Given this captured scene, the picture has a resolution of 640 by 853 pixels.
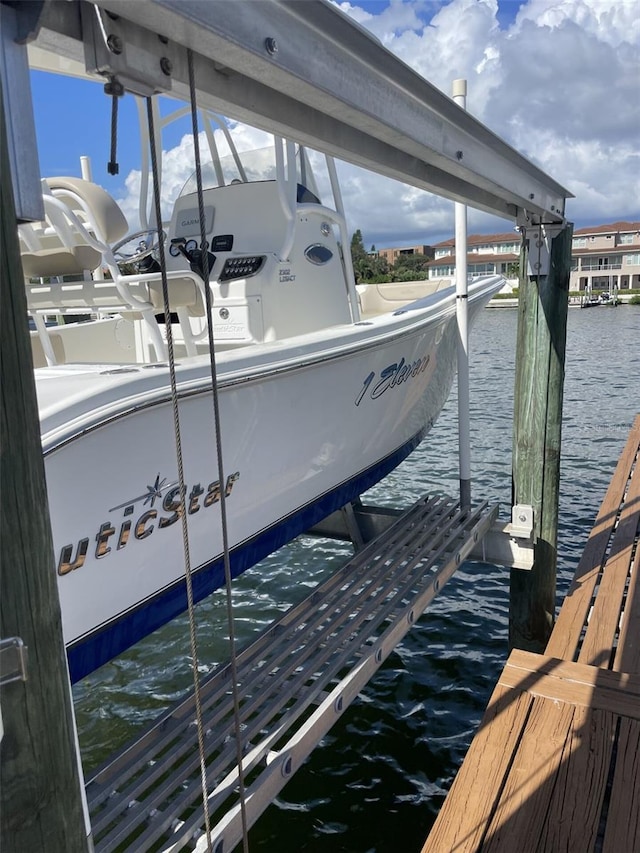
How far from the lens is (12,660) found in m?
1.01

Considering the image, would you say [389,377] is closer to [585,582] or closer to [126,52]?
[585,582]

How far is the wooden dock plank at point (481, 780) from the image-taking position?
2.42 metres

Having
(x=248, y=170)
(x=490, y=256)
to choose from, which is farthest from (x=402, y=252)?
(x=248, y=170)

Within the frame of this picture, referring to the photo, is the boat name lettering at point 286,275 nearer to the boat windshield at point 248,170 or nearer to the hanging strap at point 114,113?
the boat windshield at point 248,170

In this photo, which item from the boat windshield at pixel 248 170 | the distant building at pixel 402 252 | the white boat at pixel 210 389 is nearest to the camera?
the white boat at pixel 210 389

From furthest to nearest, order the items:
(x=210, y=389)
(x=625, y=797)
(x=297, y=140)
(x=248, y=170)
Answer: (x=248, y=170)
(x=210, y=389)
(x=625, y=797)
(x=297, y=140)

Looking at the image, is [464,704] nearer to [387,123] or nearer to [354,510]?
[354,510]

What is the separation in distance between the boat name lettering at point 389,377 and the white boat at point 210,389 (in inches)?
0.6

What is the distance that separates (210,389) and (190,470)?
1.11 ft

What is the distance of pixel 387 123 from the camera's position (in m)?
1.81

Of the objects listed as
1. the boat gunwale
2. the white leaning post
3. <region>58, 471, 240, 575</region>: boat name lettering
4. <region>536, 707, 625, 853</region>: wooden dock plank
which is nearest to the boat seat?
the boat gunwale

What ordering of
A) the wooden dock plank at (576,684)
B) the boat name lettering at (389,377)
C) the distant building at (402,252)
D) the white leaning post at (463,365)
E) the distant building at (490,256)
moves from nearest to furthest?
the wooden dock plank at (576,684)
the boat name lettering at (389,377)
the white leaning post at (463,365)
the distant building at (490,256)
the distant building at (402,252)

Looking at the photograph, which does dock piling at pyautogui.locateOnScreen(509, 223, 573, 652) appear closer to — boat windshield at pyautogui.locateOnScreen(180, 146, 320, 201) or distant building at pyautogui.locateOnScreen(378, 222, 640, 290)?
boat windshield at pyautogui.locateOnScreen(180, 146, 320, 201)

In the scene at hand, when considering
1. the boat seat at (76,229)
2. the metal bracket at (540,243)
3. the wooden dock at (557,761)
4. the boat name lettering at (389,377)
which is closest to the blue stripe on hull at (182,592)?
the boat name lettering at (389,377)
